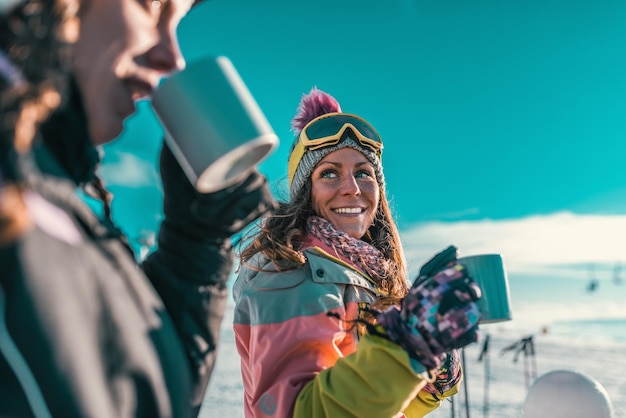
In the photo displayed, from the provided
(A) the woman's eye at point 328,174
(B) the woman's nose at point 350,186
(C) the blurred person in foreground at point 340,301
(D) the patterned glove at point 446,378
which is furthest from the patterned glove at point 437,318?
(A) the woman's eye at point 328,174

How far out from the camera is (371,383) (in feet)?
4.49

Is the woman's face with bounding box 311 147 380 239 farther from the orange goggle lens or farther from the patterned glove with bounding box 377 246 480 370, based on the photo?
the patterned glove with bounding box 377 246 480 370

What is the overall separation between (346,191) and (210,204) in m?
1.19

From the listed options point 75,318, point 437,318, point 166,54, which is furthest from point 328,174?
point 75,318

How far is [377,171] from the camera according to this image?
2420 millimetres

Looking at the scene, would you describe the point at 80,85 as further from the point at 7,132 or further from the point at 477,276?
the point at 477,276

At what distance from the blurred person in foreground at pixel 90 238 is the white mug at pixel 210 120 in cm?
5

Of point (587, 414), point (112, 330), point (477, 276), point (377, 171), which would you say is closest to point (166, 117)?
point (112, 330)

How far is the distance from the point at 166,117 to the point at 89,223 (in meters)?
0.24

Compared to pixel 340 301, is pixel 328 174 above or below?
above

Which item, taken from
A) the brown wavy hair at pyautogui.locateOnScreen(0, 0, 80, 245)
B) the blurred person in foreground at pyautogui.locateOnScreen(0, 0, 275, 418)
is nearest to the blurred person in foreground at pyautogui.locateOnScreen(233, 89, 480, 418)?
the blurred person in foreground at pyautogui.locateOnScreen(0, 0, 275, 418)

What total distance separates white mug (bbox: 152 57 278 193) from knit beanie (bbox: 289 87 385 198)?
1327 mm

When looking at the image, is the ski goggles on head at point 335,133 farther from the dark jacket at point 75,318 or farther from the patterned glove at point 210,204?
the dark jacket at point 75,318

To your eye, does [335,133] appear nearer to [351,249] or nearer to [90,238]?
[351,249]
